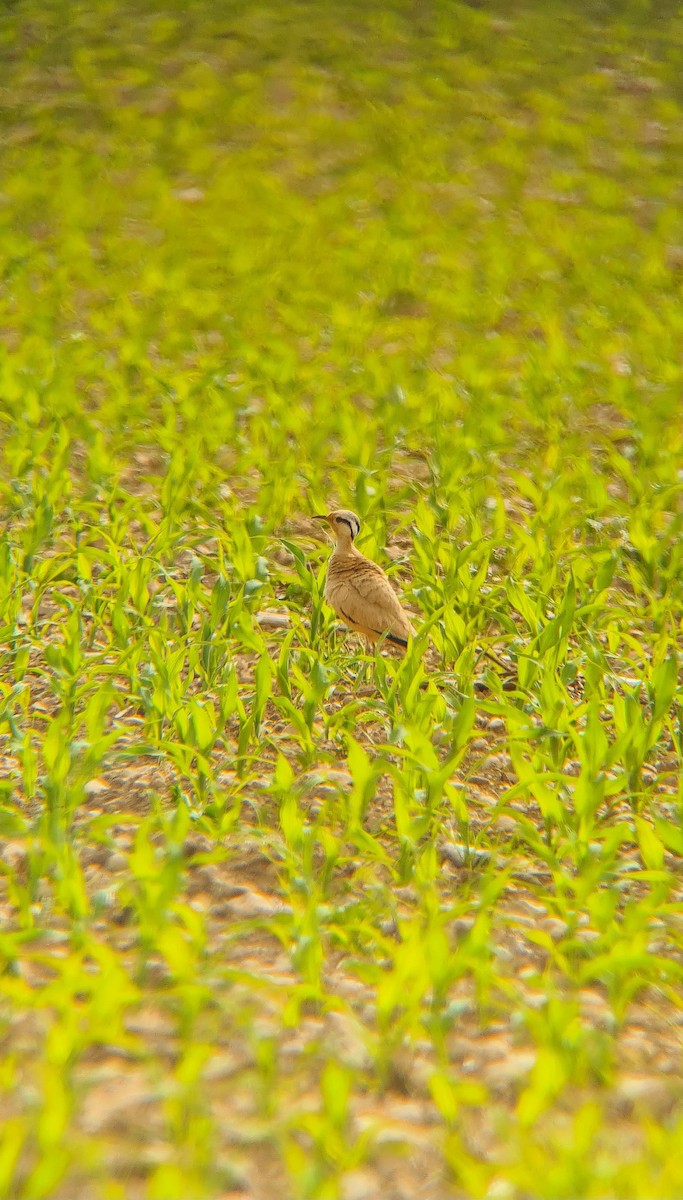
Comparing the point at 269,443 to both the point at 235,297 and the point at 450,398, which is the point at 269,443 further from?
the point at 235,297

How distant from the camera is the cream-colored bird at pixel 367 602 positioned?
4398 millimetres

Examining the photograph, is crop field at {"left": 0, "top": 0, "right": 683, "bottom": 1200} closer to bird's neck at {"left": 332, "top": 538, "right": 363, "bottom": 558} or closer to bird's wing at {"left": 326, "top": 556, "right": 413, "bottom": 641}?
bird's wing at {"left": 326, "top": 556, "right": 413, "bottom": 641}

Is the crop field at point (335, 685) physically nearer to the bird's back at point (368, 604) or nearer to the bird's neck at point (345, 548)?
the bird's back at point (368, 604)

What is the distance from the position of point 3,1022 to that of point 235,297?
6914 millimetres

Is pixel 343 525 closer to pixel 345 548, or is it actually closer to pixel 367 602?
pixel 345 548

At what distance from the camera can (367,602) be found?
4398mm

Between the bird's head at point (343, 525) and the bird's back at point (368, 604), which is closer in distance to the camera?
the bird's back at point (368, 604)

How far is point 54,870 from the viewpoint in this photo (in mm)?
3398

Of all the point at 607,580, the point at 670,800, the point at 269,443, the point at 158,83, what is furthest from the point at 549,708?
the point at 158,83

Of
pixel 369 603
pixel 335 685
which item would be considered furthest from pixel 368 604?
pixel 335 685

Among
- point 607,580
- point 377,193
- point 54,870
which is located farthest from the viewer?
point 377,193

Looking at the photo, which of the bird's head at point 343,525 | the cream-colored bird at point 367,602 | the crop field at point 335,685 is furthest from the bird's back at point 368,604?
the bird's head at point 343,525

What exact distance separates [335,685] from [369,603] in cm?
44

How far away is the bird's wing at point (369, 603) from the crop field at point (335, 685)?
0.46ft
